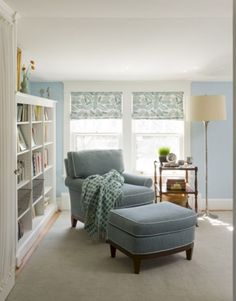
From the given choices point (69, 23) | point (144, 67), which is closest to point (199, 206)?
point (144, 67)

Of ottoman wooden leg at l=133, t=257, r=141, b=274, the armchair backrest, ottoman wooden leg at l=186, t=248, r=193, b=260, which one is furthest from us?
the armchair backrest

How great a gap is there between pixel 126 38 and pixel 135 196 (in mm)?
1736

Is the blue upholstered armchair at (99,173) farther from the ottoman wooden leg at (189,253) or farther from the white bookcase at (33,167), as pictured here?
the ottoman wooden leg at (189,253)

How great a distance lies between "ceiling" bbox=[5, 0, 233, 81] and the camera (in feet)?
8.86

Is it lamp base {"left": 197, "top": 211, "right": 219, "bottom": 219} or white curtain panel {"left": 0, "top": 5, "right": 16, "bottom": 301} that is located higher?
white curtain panel {"left": 0, "top": 5, "right": 16, "bottom": 301}

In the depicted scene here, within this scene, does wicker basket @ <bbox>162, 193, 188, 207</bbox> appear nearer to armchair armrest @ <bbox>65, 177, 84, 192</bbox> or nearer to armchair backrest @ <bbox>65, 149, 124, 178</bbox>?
armchair backrest @ <bbox>65, 149, 124, 178</bbox>

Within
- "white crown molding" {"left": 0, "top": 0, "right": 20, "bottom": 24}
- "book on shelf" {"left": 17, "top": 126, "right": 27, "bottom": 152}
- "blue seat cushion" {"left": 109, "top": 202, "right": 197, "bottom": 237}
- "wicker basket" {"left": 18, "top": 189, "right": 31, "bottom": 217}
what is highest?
"white crown molding" {"left": 0, "top": 0, "right": 20, "bottom": 24}

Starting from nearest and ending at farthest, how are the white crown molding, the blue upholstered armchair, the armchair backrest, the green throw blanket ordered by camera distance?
1. the white crown molding
2. the green throw blanket
3. the blue upholstered armchair
4. the armchair backrest

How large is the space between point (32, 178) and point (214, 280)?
85.9 inches

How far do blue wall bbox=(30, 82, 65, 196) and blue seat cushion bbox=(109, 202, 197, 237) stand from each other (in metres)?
2.25

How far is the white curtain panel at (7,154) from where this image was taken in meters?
2.58

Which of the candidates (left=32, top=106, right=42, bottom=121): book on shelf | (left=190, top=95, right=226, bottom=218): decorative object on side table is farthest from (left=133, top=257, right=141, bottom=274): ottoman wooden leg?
(left=190, top=95, right=226, bottom=218): decorative object on side table

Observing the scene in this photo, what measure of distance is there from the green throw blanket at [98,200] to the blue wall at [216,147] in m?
1.83

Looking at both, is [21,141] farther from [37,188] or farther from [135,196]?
[135,196]
